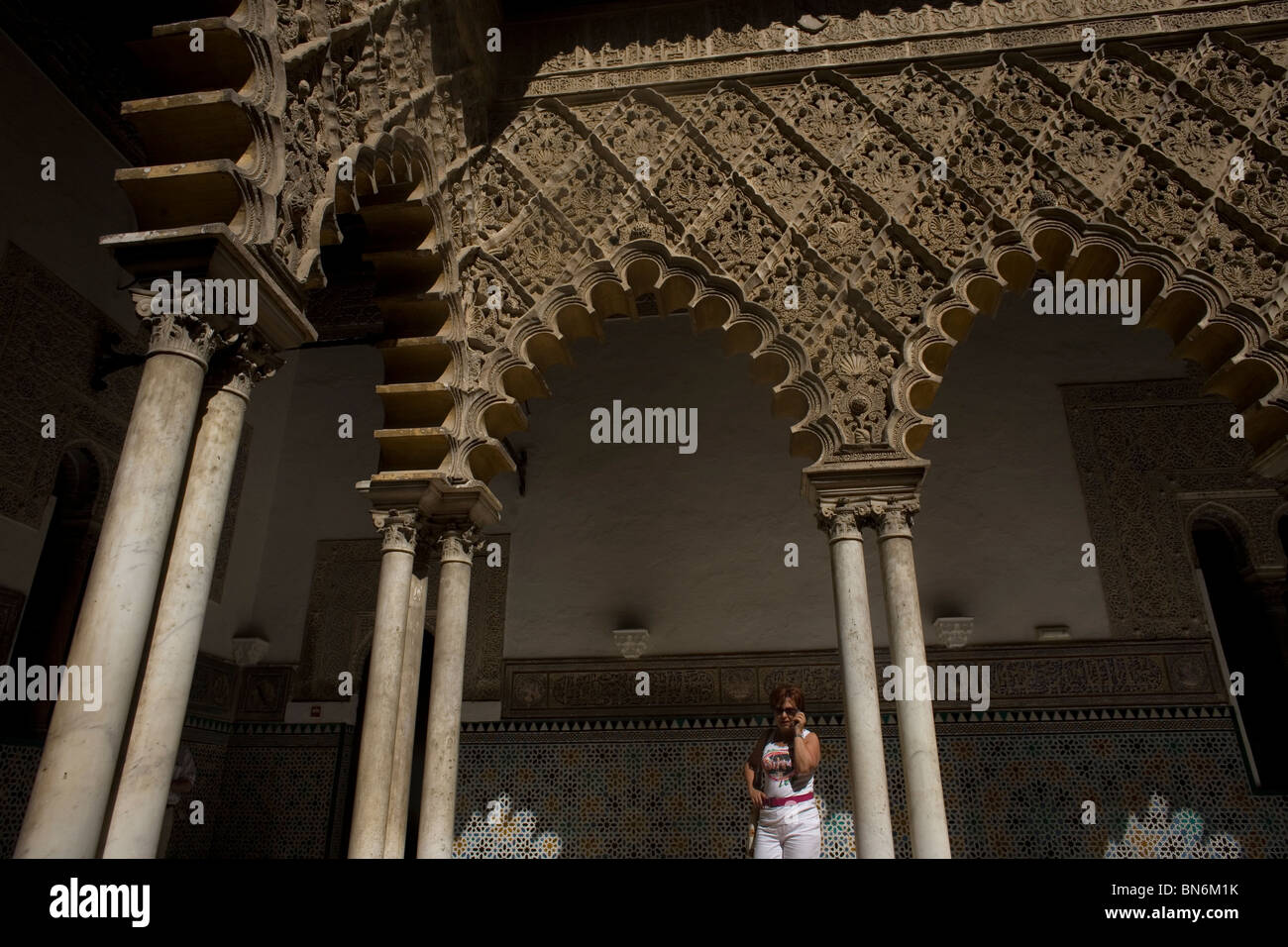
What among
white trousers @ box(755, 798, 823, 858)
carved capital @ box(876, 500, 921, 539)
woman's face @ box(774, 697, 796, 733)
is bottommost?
white trousers @ box(755, 798, 823, 858)

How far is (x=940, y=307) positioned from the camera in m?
4.39

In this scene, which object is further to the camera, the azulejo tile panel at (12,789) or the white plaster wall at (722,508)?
the white plaster wall at (722,508)

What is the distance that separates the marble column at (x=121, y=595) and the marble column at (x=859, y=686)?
270cm

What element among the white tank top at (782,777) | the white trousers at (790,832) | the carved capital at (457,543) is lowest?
the white trousers at (790,832)

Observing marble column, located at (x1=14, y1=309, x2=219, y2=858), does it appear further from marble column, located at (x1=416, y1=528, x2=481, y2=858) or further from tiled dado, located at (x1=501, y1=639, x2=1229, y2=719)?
tiled dado, located at (x1=501, y1=639, x2=1229, y2=719)

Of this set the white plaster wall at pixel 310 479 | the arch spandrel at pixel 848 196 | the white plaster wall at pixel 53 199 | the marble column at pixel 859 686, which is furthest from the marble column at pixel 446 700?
the white plaster wall at pixel 310 479

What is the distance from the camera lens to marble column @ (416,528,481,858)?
4.21m

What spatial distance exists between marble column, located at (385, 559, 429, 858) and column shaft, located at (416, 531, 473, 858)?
9 cm

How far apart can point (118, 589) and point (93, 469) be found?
10.5ft

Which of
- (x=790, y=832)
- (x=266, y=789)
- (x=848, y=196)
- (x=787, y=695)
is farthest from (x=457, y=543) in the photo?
(x=266, y=789)

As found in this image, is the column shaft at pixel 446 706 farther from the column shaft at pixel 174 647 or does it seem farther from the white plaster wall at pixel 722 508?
the white plaster wall at pixel 722 508

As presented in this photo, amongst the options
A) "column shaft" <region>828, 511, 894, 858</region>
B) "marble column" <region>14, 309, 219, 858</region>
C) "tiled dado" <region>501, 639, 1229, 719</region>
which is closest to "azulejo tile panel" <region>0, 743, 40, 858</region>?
"marble column" <region>14, 309, 219, 858</region>

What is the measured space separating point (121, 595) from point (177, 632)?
0.88ft

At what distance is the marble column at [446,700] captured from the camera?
4.21 metres
